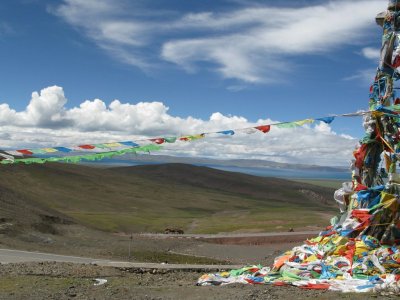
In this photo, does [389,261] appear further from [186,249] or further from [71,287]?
[186,249]

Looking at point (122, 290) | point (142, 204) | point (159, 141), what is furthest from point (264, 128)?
point (142, 204)

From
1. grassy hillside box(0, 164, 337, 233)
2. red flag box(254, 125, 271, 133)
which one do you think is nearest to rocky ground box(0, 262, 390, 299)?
red flag box(254, 125, 271, 133)

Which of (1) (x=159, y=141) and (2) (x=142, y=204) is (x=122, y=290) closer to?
(1) (x=159, y=141)

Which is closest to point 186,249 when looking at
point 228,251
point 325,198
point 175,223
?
point 228,251

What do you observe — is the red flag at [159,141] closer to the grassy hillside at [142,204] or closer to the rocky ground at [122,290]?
the rocky ground at [122,290]

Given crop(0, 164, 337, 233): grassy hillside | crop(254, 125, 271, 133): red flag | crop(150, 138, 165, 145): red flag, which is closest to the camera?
crop(150, 138, 165, 145): red flag

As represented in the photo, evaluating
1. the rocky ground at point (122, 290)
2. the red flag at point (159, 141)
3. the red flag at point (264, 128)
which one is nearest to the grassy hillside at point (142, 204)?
the rocky ground at point (122, 290)

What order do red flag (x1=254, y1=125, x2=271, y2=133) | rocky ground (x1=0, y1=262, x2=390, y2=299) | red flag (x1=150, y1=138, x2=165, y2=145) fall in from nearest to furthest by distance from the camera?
rocky ground (x1=0, y1=262, x2=390, y2=299) → red flag (x1=150, y1=138, x2=165, y2=145) → red flag (x1=254, y1=125, x2=271, y2=133)

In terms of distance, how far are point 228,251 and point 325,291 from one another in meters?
33.5

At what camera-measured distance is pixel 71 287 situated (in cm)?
1734

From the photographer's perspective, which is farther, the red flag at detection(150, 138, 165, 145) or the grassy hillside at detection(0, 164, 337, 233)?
the grassy hillside at detection(0, 164, 337, 233)

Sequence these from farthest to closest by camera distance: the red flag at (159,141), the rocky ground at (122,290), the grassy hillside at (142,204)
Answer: the grassy hillside at (142,204) < the red flag at (159,141) < the rocky ground at (122,290)

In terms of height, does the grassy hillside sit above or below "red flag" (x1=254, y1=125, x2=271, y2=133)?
below

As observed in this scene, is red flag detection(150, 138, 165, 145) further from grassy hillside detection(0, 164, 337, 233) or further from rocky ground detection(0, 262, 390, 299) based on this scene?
grassy hillside detection(0, 164, 337, 233)
